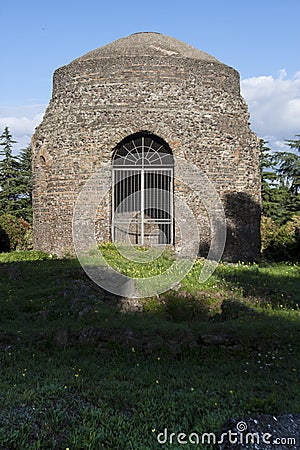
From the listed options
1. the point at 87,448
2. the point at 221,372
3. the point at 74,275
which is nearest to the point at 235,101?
the point at 74,275

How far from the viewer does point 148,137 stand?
14680 mm

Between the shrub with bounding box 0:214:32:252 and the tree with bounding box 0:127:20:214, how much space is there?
10.5 metres

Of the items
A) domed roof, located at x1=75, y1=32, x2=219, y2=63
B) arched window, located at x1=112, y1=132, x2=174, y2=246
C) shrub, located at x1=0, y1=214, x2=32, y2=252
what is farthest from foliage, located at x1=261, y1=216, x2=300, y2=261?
shrub, located at x1=0, y1=214, x2=32, y2=252

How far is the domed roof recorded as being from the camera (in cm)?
1476

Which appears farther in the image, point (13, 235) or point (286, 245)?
point (13, 235)

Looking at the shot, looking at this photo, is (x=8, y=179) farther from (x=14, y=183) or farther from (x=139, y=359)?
(x=139, y=359)

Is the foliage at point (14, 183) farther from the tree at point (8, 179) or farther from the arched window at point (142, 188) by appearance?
the arched window at point (142, 188)

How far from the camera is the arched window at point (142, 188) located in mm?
14641
